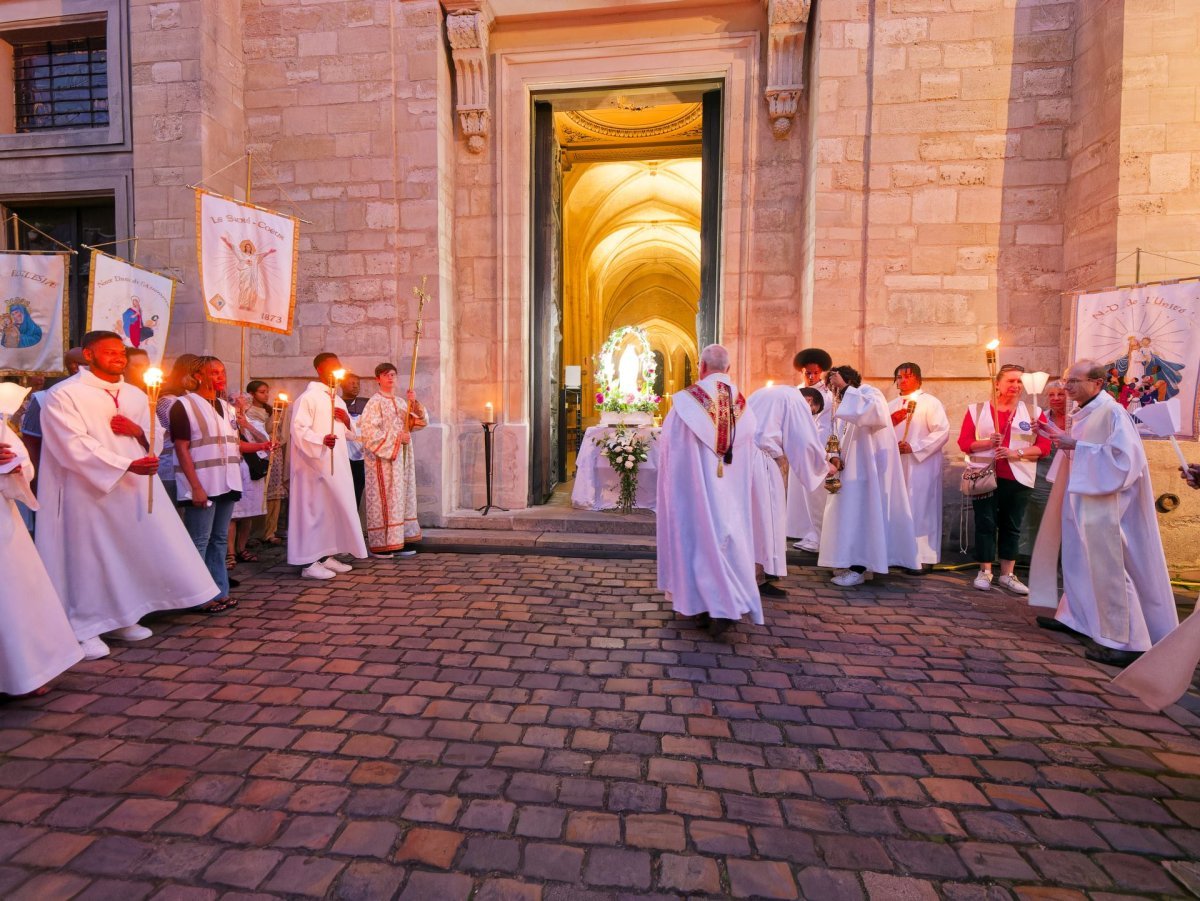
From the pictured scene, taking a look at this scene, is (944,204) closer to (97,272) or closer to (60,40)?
(97,272)

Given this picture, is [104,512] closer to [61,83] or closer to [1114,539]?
[1114,539]

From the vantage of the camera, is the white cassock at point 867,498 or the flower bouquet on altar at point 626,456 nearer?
the white cassock at point 867,498

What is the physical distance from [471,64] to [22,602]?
699 cm

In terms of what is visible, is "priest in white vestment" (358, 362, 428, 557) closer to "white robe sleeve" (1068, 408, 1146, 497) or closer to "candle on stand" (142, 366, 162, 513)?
"candle on stand" (142, 366, 162, 513)

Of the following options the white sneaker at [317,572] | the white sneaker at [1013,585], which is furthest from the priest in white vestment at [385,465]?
the white sneaker at [1013,585]

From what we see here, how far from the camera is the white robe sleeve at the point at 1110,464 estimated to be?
11.7 feet

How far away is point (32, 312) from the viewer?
20.3 ft

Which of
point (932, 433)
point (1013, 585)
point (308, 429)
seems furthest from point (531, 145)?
point (1013, 585)

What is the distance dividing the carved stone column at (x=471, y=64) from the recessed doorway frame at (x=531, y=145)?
0.79 feet

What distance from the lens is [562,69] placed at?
24.3 ft

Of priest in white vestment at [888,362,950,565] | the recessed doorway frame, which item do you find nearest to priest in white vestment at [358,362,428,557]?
the recessed doorway frame

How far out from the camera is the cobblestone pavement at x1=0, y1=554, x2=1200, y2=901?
1842 mm

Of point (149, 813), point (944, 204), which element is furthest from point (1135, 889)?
point (944, 204)

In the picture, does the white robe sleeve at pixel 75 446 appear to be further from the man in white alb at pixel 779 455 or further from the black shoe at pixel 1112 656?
the black shoe at pixel 1112 656
